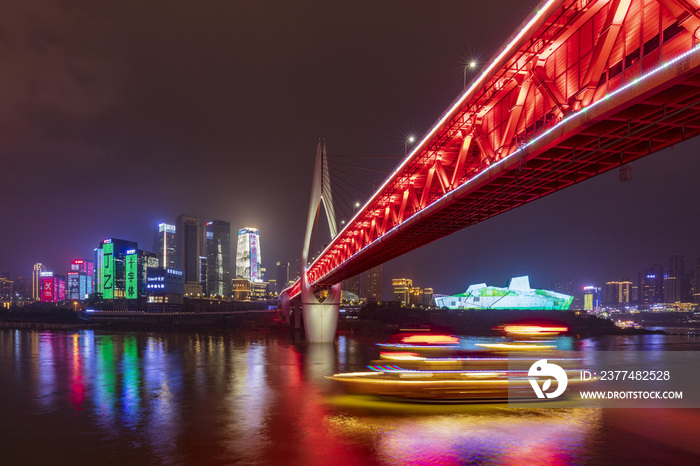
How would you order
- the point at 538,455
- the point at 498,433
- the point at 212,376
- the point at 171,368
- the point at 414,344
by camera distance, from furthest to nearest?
the point at 171,368, the point at 212,376, the point at 414,344, the point at 498,433, the point at 538,455

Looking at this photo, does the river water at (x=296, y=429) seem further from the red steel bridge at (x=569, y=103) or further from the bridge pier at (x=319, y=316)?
the bridge pier at (x=319, y=316)

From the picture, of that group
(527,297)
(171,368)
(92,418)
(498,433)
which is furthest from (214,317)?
(498,433)

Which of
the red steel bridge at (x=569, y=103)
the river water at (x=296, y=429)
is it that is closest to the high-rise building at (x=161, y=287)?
the river water at (x=296, y=429)

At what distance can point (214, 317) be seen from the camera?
140 m

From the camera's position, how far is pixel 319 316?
62.1 meters

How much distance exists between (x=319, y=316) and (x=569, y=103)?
173 ft

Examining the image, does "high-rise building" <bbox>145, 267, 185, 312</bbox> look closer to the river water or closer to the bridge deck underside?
the river water

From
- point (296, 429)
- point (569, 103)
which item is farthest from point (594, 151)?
point (296, 429)

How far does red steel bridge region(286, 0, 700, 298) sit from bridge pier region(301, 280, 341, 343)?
140 feet

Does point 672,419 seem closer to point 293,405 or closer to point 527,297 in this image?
point 293,405

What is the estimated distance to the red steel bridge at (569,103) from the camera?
31.5 ft

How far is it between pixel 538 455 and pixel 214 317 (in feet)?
442

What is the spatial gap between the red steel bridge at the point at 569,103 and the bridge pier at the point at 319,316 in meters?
42.7

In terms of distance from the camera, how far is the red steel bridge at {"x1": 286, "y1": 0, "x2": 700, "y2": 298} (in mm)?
9609
